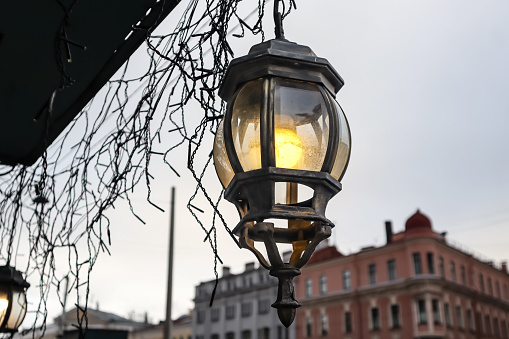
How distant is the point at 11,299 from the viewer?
3473 mm

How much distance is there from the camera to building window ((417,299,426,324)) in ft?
100

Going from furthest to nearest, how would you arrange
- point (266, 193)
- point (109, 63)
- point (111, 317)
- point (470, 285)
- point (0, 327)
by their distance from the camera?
point (111, 317), point (470, 285), point (0, 327), point (109, 63), point (266, 193)

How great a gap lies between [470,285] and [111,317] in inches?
1599

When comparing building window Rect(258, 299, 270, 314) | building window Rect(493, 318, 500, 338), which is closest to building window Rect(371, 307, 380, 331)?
building window Rect(258, 299, 270, 314)

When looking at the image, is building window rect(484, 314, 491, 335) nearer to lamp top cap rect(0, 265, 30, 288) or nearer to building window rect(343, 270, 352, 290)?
building window rect(343, 270, 352, 290)

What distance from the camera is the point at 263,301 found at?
127 ft

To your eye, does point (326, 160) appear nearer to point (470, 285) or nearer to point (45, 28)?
point (45, 28)

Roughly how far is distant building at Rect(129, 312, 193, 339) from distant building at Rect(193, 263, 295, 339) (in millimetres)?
2037

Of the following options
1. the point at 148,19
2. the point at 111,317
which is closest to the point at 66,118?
the point at 148,19

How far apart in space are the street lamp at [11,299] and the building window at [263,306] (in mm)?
35704

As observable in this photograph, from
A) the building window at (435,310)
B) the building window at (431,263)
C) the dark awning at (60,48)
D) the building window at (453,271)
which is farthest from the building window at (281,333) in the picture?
Result: the dark awning at (60,48)

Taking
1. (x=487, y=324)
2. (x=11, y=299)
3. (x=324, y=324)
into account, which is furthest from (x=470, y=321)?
(x=11, y=299)

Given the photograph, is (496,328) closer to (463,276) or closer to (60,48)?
(463,276)

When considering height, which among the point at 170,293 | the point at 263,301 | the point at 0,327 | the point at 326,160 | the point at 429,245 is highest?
the point at 429,245
